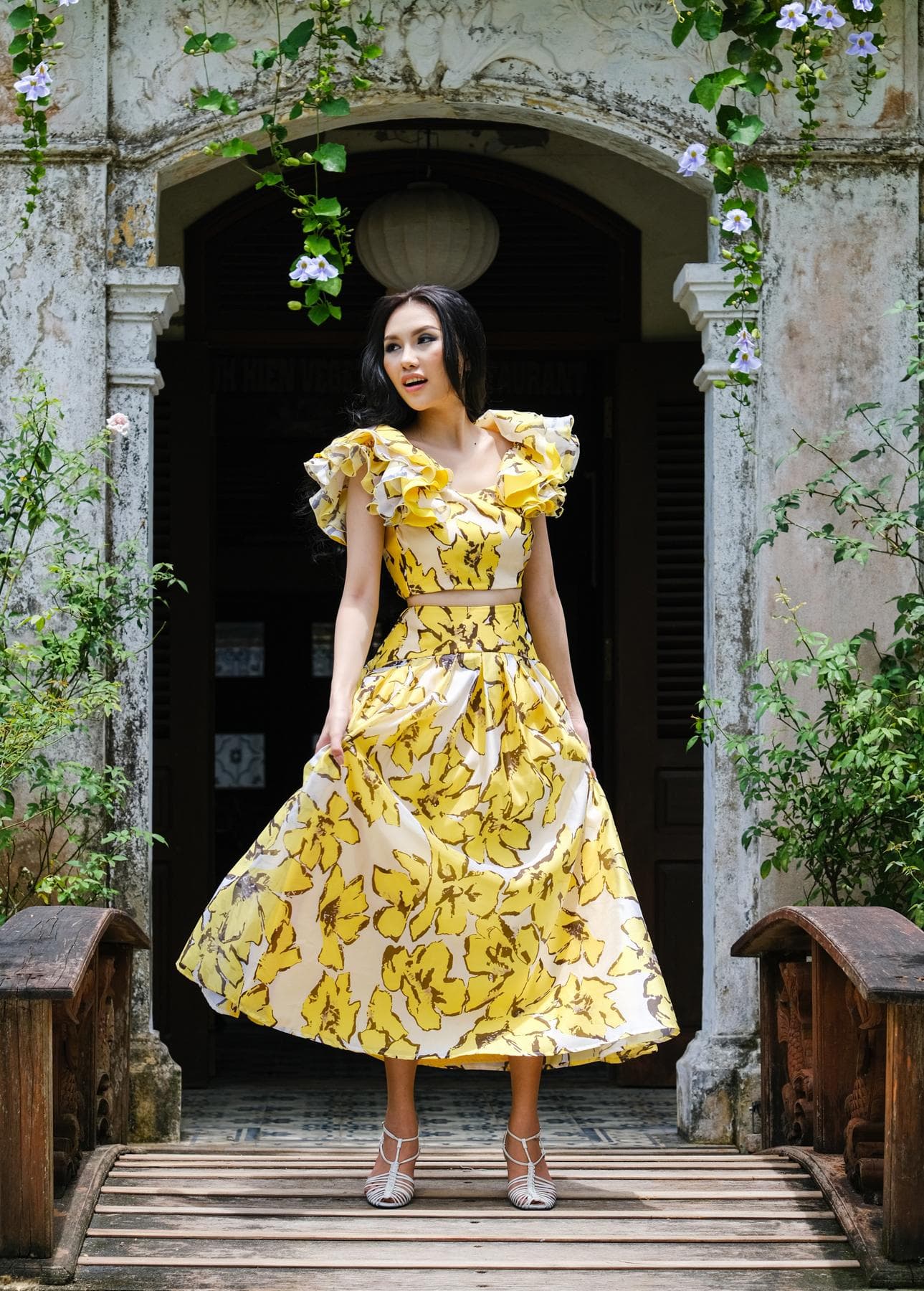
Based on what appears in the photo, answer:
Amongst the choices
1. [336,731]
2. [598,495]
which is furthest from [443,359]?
[598,495]

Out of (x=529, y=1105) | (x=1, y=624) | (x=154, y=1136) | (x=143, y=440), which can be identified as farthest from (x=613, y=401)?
(x=529, y=1105)

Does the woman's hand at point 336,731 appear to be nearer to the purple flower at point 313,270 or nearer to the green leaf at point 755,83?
the purple flower at point 313,270

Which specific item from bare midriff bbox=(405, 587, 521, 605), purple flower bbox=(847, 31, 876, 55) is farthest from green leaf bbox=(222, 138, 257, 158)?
purple flower bbox=(847, 31, 876, 55)

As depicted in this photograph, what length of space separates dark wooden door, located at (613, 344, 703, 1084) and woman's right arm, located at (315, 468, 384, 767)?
9.18 feet

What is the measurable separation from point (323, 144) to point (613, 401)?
7.13ft

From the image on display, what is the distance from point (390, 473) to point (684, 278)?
179 cm

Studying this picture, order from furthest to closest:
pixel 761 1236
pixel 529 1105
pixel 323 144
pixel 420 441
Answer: pixel 323 144, pixel 420 441, pixel 529 1105, pixel 761 1236

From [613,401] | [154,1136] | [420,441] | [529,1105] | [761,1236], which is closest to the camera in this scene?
[761,1236]

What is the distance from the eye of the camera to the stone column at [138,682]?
4770 mm

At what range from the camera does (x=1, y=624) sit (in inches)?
176

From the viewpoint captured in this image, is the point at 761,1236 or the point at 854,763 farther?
the point at 854,763

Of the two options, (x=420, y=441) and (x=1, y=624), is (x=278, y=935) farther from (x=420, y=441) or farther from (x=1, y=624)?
(x=1, y=624)

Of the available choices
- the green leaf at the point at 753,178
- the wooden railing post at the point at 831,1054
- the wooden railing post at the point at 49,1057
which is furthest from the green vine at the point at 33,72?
the wooden railing post at the point at 831,1054

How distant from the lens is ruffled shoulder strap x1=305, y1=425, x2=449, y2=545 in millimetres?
3453
